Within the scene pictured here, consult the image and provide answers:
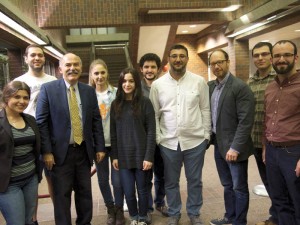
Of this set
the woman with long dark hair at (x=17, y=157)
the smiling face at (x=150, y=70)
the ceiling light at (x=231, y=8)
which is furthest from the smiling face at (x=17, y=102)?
the ceiling light at (x=231, y=8)

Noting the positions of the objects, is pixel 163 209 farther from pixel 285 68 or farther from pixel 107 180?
pixel 285 68

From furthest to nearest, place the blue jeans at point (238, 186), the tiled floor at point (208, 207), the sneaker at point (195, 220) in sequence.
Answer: the tiled floor at point (208, 207) → the sneaker at point (195, 220) → the blue jeans at point (238, 186)

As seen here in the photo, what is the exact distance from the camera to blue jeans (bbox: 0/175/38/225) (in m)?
2.25

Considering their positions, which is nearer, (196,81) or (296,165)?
(296,165)

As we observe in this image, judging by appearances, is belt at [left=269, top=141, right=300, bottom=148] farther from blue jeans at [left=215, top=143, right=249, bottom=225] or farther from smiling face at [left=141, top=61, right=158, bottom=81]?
smiling face at [left=141, top=61, right=158, bottom=81]

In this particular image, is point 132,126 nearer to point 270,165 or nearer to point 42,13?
point 270,165

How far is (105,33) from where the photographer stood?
15000 mm

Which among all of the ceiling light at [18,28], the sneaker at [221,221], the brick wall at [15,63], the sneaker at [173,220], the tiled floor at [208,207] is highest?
the ceiling light at [18,28]

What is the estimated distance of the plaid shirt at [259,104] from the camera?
113 inches

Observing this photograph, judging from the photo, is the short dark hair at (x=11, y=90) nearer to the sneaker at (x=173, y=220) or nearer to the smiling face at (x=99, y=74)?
the smiling face at (x=99, y=74)

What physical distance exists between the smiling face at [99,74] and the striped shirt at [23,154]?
0.91 meters

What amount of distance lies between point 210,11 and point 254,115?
20.7 feet

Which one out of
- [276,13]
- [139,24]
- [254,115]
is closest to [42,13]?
[139,24]

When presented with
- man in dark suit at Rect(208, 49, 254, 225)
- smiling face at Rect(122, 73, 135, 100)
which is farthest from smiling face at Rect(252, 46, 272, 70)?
smiling face at Rect(122, 73, 135, 100)
